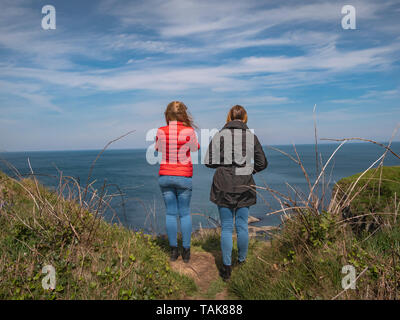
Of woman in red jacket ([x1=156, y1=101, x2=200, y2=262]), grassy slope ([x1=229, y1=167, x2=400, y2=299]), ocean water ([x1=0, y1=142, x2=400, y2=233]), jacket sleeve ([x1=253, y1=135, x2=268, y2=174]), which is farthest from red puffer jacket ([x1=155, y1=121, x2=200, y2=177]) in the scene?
grassy slope ([x1=229, y1=167, x2=400, y2=299])

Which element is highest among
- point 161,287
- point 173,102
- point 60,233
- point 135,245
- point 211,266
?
point 173,102

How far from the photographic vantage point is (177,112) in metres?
3.98

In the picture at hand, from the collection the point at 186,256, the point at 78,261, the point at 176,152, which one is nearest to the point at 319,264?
the point at 186,256

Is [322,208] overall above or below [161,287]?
above

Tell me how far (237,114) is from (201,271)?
2584 millimetres

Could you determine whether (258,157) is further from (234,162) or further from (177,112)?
(177,112)

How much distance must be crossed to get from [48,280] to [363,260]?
3442mm

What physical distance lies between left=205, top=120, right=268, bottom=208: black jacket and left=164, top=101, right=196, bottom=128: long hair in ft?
2.03

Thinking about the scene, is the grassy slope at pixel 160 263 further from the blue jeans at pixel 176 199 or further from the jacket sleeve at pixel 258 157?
the jacket sleeve at pixel 258 157

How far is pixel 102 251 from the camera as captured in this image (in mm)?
3535

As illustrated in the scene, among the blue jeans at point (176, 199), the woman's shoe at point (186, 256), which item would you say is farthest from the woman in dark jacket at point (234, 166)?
the woman's shoe at point (186, 256)

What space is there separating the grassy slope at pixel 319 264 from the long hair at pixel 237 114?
62.5 inches
